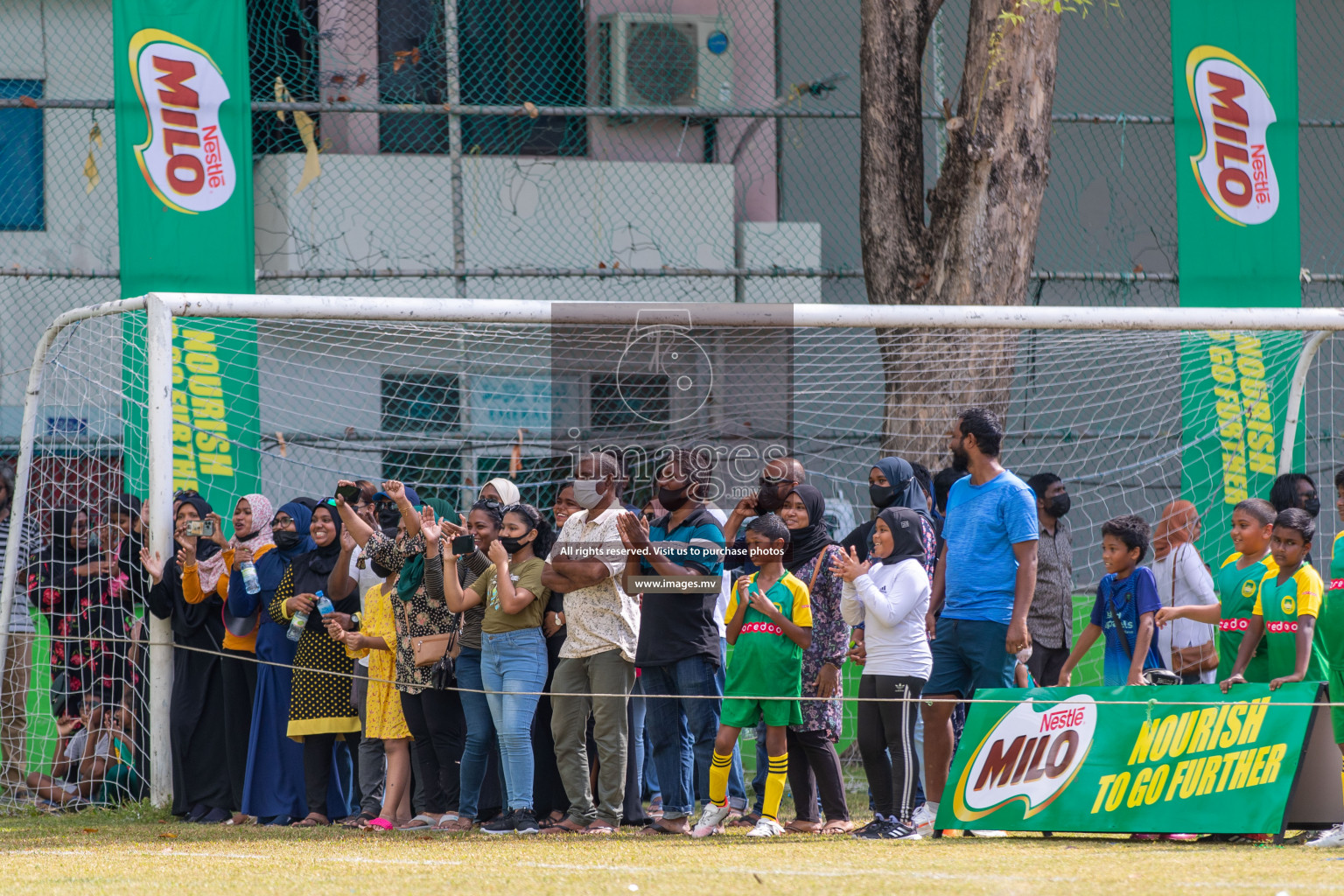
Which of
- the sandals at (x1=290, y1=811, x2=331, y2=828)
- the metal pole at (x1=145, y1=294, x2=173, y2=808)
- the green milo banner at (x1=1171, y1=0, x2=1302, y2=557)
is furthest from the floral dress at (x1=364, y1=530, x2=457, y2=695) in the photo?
the green milo banner at (x1=1171, y1=0, x2=1302, y2=557)

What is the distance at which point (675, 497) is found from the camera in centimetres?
740

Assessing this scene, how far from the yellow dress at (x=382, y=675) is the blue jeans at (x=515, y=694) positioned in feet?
1.63

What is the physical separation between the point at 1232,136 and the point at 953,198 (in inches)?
118

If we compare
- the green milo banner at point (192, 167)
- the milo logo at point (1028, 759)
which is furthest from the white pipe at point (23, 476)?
the milo logo at point (1028, 759)

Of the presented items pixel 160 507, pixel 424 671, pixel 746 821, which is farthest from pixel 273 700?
pixel 746 821

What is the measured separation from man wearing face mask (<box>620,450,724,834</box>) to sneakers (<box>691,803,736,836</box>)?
131 mm

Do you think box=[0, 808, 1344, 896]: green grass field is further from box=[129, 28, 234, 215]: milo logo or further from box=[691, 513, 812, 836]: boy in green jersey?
box=[129, 28, 234, 215]: milo logo

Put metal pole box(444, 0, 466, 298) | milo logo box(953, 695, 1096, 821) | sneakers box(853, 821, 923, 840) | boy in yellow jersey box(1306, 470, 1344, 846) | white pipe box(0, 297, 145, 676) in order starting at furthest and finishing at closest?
metal pole box(444, 0, 466, 298)
white pipe box(0, 297, 145, 676)
sneakers box(853, 821, 923, 840)
milo logo box(953, 695, 1096, 821)
boy in yellow jersey box(1306, 470, 1344, 846)

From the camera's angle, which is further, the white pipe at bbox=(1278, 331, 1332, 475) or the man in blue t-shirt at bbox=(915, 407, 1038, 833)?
the white pipe at bbox=(1278, 331, 1332, 475)

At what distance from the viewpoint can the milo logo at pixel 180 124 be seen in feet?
35.1

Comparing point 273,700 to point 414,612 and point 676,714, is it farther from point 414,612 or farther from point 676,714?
point 676,714

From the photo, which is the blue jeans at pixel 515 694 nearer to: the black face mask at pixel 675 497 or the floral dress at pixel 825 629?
the black face mask at pixel 675 497

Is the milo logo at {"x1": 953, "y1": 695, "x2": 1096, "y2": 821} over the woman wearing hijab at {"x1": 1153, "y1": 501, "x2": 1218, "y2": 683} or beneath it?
beneath

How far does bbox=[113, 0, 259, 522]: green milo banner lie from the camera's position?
10.4 metres
